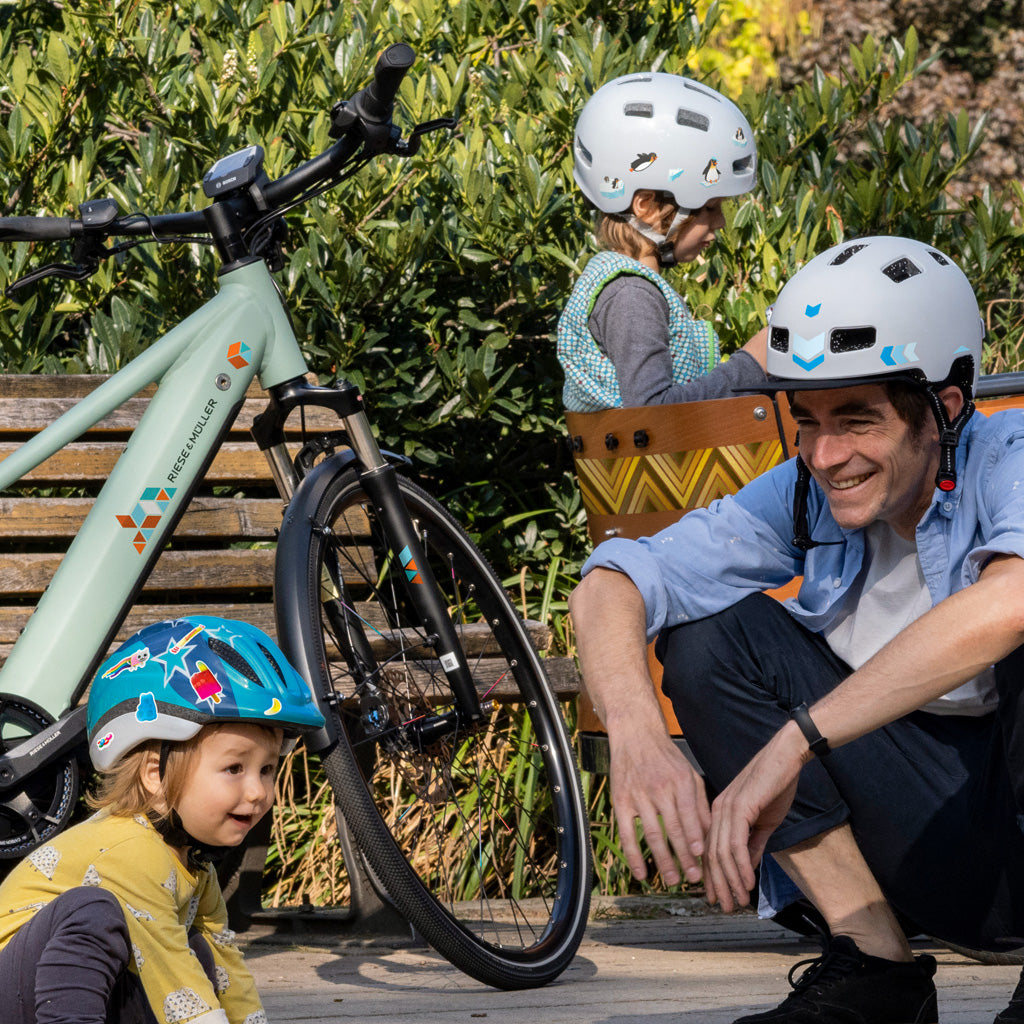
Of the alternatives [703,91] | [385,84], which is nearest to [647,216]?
[703,91]

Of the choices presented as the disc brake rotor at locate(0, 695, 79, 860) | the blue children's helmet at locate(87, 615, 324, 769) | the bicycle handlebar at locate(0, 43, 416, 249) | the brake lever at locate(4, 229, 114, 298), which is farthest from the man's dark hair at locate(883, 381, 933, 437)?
the brake lever at locate(4, 229, 114, 298)

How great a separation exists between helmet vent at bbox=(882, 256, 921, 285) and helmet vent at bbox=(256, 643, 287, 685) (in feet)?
3.97

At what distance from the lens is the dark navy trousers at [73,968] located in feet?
6.81

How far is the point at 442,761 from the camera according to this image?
3533mm

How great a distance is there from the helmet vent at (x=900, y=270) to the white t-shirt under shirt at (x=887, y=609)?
1.45 feet

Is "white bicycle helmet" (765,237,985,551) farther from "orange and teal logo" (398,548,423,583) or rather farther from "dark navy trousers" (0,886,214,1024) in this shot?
"dark navy trousers" (0,886,214,1024)

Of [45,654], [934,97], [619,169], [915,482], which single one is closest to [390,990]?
[45,654]

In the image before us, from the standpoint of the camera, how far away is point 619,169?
14.2ft

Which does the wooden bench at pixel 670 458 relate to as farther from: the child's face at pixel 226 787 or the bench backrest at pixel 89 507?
the child's face at pixel 226 787

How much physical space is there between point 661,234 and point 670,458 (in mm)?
970

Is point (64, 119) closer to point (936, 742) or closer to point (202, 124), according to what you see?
point (202, 124)

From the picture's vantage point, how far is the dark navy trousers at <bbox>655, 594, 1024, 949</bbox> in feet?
8.82

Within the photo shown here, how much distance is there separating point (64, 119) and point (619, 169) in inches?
75.0

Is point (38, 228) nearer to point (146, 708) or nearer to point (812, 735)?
point (146, 708)
